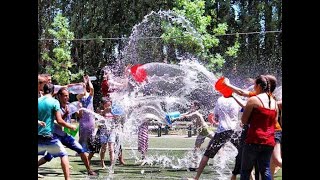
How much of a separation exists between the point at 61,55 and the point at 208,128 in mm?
17384

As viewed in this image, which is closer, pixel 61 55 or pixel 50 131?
pixel 50 131

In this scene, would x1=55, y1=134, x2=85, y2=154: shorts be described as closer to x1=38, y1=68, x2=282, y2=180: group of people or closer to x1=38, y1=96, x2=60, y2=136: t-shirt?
x1=38, y1=68, x2=282, y2=180: group of people

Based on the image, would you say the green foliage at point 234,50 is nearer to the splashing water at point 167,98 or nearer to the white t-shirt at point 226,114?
the splashing water at point 167,98

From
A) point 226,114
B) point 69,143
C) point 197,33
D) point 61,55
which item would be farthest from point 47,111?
point 61,55

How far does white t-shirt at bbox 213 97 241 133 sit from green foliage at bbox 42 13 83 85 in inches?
722

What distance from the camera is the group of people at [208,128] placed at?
5266 mm

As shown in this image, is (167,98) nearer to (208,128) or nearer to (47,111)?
(208,128)

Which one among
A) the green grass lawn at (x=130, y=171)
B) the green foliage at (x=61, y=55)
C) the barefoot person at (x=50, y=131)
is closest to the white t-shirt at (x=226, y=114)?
the green grass lawn at (x=130, y=171)

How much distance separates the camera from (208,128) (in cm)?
831

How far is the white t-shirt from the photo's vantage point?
6.91 metres

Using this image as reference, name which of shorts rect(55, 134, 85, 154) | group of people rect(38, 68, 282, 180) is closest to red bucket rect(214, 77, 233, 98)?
group of people rect(38, 68, 282, 180)
